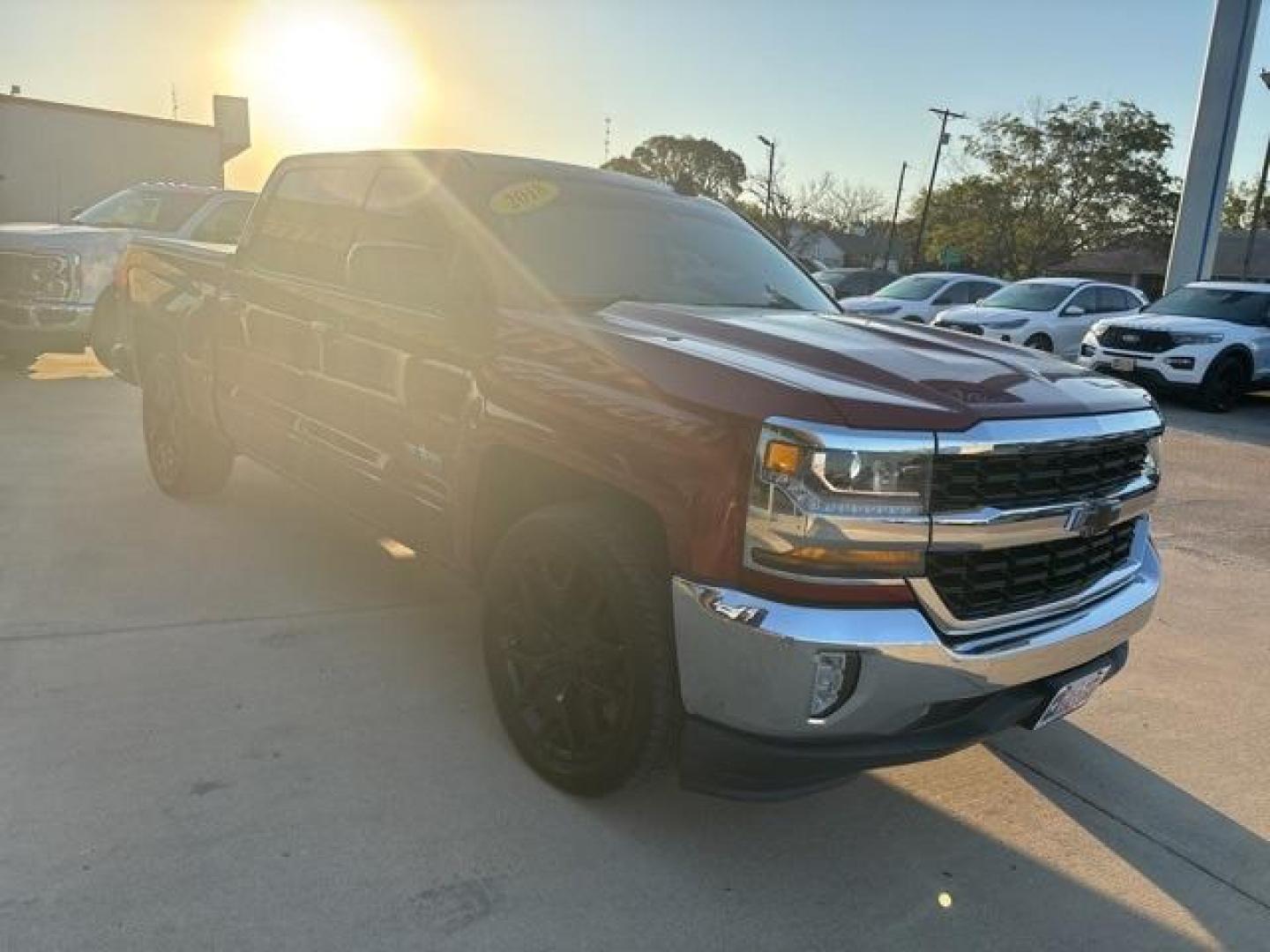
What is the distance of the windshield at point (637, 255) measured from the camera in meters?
3.59

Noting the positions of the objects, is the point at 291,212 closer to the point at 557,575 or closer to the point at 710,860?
the point at 557,575

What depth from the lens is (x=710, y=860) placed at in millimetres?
2850

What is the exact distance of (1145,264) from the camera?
5303 cm

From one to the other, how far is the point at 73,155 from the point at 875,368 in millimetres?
17088

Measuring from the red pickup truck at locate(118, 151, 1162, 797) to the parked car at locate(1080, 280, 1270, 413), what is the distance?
10744 millimetres

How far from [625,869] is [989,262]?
169 ft

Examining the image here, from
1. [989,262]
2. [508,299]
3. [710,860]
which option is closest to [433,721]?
[710,860]

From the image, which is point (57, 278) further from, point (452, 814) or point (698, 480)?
A: point (698, 480)

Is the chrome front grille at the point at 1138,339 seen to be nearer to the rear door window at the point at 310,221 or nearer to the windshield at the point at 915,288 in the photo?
the windshield at the point at 915,288

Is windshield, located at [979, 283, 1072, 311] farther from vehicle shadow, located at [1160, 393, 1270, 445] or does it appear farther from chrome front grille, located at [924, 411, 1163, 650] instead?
chrome front grille, located at [924, 411, 1163, 650]

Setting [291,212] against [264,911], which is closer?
[264,911]

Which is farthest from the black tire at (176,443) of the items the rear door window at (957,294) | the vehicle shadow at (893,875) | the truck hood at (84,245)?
the rear door window at (957,294)

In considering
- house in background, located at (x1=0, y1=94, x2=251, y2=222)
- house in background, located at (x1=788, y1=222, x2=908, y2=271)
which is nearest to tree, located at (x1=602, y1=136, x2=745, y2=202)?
house in background, located at (x1=788, y1=222, x2=908, y2=271)

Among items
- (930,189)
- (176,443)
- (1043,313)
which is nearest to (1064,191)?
(930,189)
